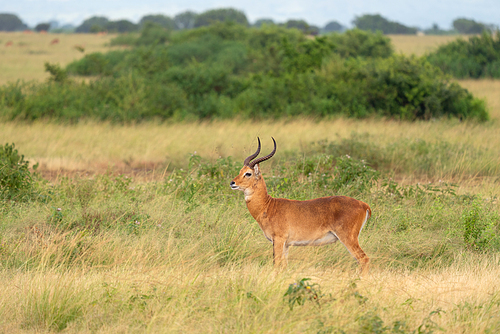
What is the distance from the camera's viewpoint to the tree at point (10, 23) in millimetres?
105537

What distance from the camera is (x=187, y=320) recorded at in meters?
4.02

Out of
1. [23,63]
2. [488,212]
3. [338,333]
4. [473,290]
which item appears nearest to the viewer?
[338,333]

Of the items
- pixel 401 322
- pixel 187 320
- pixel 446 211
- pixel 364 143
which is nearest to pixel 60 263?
pixel 187 320

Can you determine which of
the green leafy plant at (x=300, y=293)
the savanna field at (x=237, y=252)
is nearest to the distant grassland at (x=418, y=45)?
the savanna field at (x=237, y=252)

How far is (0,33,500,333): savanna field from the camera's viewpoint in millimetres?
4133

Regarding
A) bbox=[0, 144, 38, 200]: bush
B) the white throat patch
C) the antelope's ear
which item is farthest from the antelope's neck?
bbox=[0, 144, 38, 200]: bush

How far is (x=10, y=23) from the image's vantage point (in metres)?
107

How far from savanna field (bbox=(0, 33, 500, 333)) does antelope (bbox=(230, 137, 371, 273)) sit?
22 cm

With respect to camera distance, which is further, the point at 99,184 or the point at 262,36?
the point at 262,36

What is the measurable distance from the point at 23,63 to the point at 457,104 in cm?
3034

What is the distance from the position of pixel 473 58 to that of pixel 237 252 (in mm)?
27418

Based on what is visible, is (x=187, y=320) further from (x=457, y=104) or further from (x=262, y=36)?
(x=262, y=36)

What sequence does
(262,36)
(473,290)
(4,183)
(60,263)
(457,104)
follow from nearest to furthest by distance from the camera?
(473,290), (60,263), (4,183), (457,104), (262,36)

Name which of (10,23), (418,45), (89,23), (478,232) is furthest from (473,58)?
(89,23)
